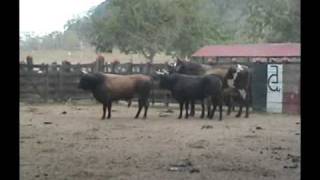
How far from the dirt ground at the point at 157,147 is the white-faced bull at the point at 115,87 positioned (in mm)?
501

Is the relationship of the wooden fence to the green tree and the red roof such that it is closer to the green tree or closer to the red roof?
the red roof

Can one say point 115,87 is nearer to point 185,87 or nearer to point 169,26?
point 185,87

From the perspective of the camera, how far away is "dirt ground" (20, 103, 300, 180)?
657 cm

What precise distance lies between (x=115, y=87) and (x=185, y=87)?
5.94ft

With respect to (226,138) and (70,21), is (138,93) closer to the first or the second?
(226,138)

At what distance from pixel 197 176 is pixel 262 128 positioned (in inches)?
246

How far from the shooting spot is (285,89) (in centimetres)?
1630

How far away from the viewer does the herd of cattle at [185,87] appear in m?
14.3

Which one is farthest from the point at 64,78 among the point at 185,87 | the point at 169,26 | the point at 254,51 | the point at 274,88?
the point at 169,26

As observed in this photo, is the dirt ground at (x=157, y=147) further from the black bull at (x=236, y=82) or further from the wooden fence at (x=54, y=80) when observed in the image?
the wooden fence at (x=54, y=80)
